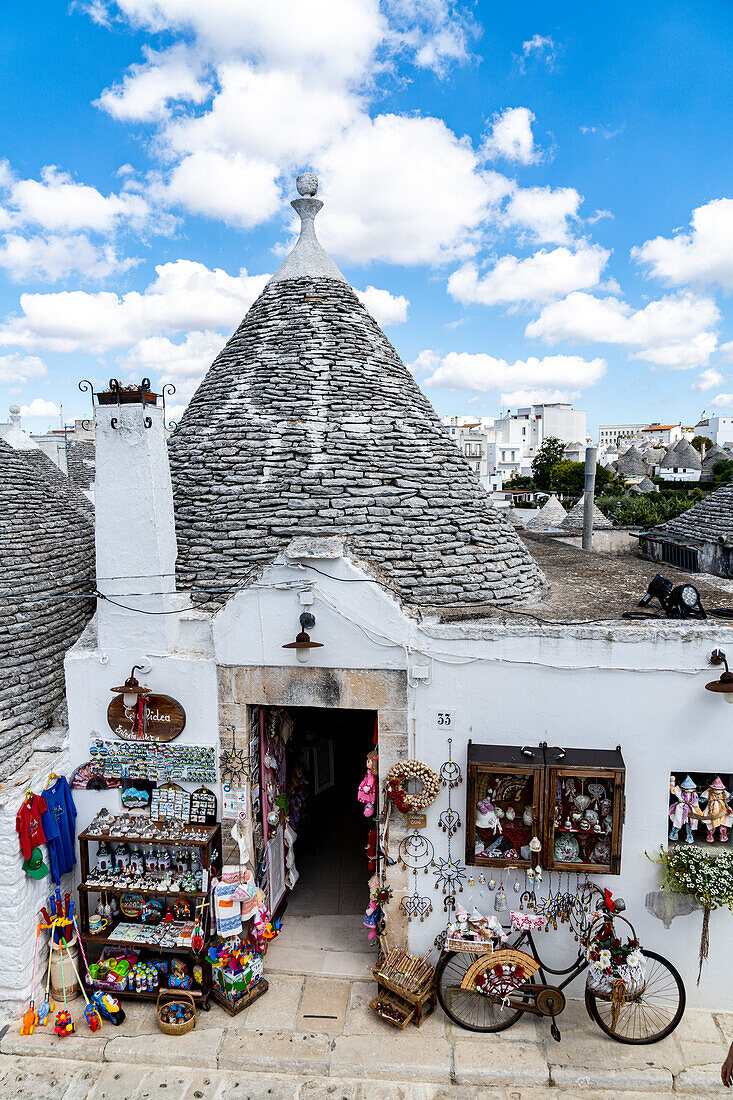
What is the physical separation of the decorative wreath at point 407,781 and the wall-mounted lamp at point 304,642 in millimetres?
1380

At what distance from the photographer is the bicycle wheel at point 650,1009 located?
19.6ft

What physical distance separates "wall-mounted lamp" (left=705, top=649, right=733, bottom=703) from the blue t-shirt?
612cm

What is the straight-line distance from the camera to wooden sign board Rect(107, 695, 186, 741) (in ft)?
21.4

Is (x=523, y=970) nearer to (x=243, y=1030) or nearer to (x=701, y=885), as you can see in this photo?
(x=701, y=885)

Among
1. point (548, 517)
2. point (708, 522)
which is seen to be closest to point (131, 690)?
point (708, 522)

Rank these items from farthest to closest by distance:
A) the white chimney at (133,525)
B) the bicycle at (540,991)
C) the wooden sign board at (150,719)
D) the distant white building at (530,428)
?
the distant white building at (530,428), the wooden sign board at (150,719), the white chimney at (133,525), the bicycle at (540,991)

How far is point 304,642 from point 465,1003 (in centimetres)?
396

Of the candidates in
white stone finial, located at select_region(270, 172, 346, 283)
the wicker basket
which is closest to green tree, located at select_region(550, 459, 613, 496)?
white stone finial, located at select_region(270, 172, 346, 283)

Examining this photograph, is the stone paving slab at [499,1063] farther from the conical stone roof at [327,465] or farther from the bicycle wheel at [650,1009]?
the conical stone roof at [327,465]

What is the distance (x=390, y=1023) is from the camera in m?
6.13

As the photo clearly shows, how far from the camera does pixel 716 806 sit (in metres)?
6.06

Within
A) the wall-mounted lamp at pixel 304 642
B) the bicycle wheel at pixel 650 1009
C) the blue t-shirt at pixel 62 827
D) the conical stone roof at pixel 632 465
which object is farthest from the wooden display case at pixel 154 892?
the conical stone roof at pixel 632 465

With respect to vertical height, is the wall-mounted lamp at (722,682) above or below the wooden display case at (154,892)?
above

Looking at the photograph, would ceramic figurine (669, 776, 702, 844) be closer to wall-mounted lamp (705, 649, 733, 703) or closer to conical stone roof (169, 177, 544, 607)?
wall-mounted lamp (705, 649, 733, 703)
